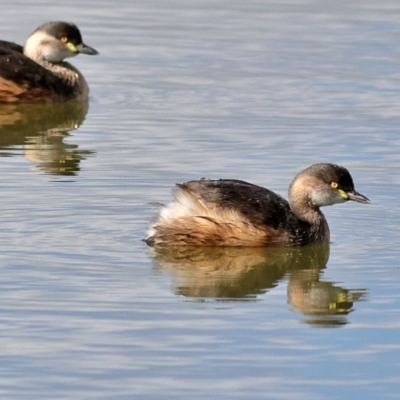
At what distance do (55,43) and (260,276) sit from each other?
24.4ft

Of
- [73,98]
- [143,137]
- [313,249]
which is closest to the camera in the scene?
[313,249]

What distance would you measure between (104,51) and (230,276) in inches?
331

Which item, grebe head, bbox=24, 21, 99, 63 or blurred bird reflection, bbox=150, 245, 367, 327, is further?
grebe head, bbox=24, 21, 99, 63

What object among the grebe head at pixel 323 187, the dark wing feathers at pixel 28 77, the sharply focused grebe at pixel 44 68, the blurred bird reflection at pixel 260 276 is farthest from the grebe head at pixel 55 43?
the blurred bird reflection at pixel 260 276

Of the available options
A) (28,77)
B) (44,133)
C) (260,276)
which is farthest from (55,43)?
(260,276)

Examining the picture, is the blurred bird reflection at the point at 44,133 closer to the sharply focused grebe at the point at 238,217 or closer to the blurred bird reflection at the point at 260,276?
the sharply focused grebe at the point at 238,217

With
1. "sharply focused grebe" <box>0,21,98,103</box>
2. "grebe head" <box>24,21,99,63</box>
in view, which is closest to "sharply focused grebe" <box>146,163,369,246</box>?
"sharply focused grebe" <box>0,21,98,103</box>

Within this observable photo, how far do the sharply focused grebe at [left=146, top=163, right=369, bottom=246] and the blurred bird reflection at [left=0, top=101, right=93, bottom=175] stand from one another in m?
1.97

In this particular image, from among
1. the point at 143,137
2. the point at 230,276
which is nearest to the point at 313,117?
the point at 143,137

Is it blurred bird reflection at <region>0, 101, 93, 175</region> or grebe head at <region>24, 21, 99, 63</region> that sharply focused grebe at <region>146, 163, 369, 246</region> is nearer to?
blurred bird reflection at <region>0, 101, 93, 175</region>

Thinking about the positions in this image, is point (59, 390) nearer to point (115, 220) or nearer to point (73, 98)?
point (115, 220)

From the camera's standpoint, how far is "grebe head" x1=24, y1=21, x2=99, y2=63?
52.2 feet

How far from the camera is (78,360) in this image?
23.7 ft

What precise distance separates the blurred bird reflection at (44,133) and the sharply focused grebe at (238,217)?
1.97 m
